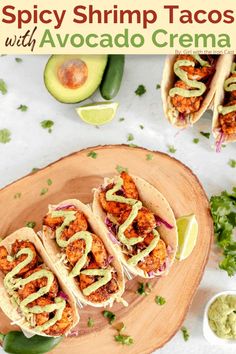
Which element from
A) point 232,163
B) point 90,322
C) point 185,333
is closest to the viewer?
point 90,322

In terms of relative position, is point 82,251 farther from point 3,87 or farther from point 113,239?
point 3,87

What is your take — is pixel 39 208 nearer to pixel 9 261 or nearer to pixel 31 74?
pixel 9 261

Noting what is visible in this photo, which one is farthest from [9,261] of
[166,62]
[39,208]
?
[166,62]

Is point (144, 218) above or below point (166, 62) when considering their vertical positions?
below

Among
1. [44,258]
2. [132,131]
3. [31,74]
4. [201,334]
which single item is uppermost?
[31,74]

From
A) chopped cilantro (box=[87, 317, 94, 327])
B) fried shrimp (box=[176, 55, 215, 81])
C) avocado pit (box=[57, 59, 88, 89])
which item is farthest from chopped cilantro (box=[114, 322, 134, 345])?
fried shrimp (box=[176, 55, 215, 81])

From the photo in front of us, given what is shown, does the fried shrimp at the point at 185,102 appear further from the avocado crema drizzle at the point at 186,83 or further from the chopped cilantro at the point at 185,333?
the chopped cilantro at the point at 185,333

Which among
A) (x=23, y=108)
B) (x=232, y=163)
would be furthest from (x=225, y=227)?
(x=23, y=108)
